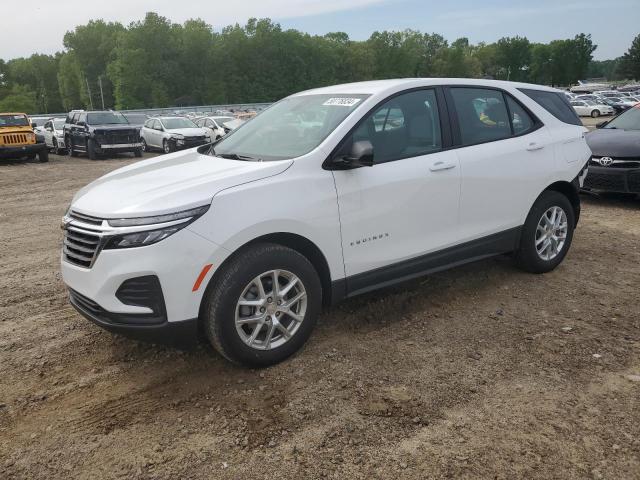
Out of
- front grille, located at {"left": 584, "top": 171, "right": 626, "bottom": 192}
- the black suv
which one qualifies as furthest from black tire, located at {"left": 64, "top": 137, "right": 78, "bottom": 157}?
front grille, located at {"left": 584, "top": 171, "right": 626, "bottom": 192}

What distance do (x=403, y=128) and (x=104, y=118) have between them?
19.1 meters

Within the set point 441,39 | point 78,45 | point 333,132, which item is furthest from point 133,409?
point 441,39

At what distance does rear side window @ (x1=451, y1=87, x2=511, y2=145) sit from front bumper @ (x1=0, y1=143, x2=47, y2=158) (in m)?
18.0

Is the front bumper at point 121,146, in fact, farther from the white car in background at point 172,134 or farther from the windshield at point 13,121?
the windshield at point 13,121

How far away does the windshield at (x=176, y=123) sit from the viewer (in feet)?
71.9

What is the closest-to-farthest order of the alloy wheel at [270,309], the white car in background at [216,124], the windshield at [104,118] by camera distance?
the alloy wheel at [270,309]
the windshield at [104,118]
the white car in background at [216,124]

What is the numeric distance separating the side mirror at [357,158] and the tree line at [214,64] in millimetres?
87218

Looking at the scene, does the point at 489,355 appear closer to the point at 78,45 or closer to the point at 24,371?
the point at 24,371

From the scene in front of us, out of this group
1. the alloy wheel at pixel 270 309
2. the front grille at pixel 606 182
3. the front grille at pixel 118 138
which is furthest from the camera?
the front grille at pixel 118 138

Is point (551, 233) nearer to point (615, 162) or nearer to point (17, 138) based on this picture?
point (615, 162)

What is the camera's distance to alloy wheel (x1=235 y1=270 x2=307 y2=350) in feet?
11.1

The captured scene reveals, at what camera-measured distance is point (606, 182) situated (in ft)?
27.2

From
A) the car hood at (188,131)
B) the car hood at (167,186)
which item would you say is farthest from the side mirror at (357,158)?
the car hood at (188,131)

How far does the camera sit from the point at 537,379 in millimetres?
3396
